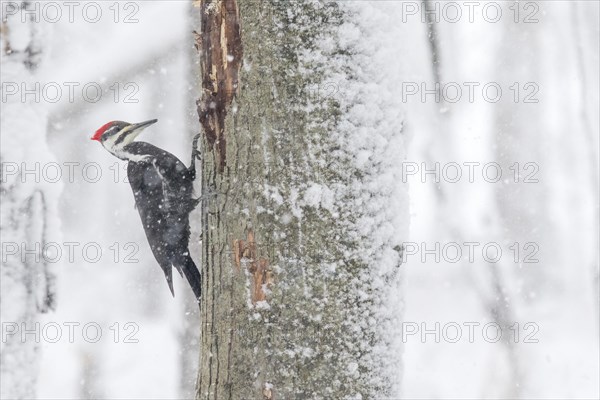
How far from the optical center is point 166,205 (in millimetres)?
3371

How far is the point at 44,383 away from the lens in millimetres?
9305

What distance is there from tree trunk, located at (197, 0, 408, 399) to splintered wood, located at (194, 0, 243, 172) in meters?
0.01

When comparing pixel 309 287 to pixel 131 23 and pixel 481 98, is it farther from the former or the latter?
pixel 481 98

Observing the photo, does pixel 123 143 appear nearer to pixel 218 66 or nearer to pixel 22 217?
pixel 22 217

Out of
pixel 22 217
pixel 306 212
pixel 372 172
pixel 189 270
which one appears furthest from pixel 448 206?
pixel 306 212

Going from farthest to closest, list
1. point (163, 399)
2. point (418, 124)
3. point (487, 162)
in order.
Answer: point (487, 162), point (418, 124), point (163, 399)

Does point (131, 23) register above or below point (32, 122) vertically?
above

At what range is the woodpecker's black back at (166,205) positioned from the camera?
3.34 metres

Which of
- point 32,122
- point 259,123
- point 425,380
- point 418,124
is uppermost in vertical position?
point 418,124

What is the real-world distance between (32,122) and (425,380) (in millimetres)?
8046

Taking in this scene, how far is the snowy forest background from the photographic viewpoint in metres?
7.68

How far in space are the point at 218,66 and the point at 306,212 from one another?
1.72 feet

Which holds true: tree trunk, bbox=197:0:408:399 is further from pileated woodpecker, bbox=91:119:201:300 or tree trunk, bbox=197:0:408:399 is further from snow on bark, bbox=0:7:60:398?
snow on bark, bbox=0:7:60:398

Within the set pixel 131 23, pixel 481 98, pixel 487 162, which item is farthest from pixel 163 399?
pixel 481 98
